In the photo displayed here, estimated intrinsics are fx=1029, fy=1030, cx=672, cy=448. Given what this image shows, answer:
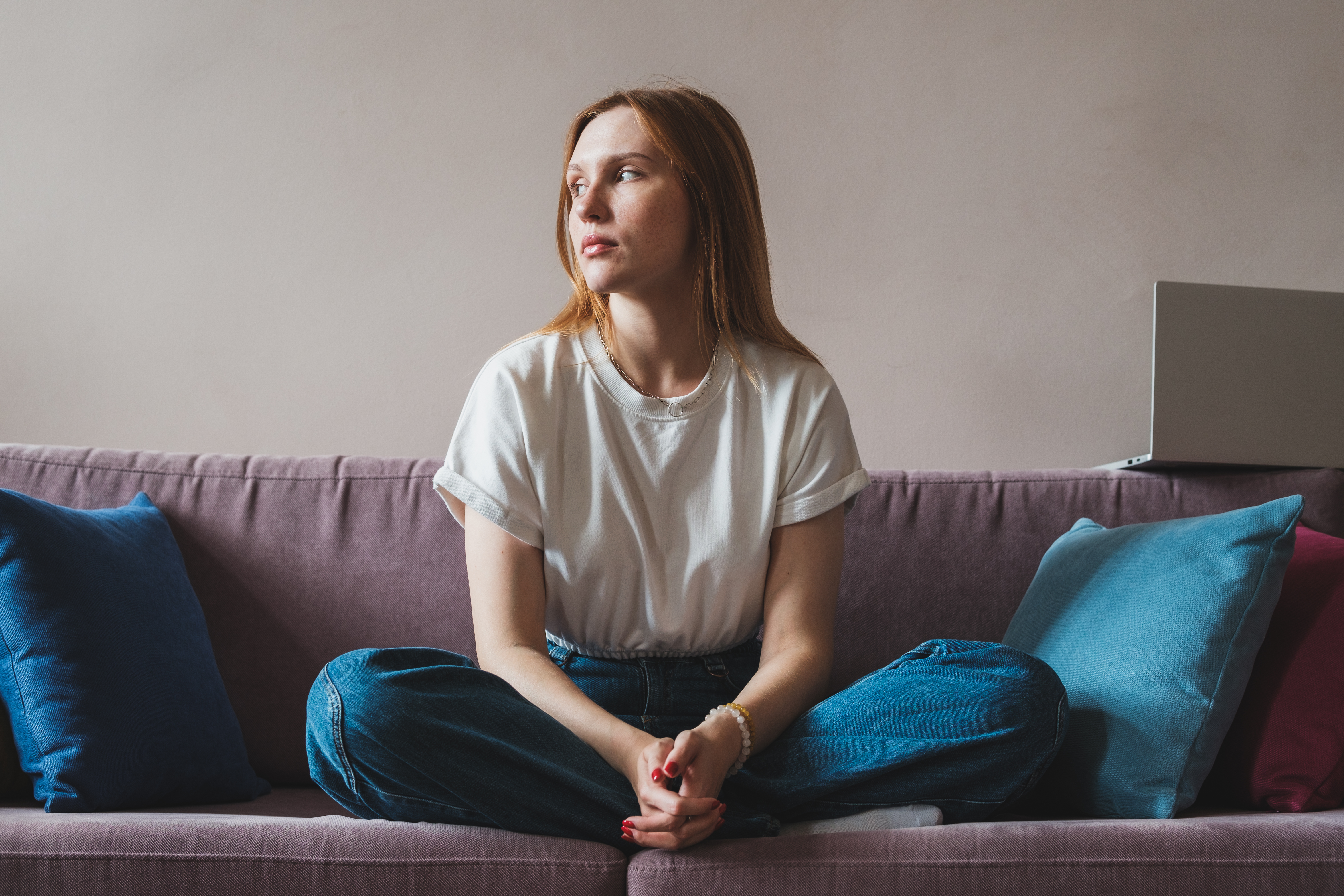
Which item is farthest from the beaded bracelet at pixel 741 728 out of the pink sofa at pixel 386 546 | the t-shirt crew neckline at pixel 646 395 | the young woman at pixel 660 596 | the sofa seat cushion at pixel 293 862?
the t-shirt crew neckline at pixel 646 395

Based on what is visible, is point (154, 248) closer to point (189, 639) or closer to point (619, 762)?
point (189, 639)

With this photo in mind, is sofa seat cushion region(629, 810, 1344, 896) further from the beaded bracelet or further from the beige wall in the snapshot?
the beige wall

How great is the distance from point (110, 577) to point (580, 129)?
796 mm

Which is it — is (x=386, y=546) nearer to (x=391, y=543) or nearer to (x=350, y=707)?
(x=391, y=543)

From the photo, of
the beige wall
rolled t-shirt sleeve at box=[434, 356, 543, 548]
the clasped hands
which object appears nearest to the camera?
the clasped hands

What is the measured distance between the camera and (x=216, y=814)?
1085 millimetres

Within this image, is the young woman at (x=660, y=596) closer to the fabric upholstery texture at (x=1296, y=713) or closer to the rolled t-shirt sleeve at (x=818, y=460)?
the rolled t-shirt sleeve at (x=818, y=460)

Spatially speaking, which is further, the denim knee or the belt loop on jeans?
the belt loop on jeans

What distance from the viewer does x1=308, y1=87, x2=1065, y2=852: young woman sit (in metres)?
0.94

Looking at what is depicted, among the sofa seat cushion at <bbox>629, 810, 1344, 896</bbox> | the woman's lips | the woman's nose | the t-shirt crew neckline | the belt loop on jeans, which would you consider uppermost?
the woman's nose

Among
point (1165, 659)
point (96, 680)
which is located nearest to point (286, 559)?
point (96, 680)

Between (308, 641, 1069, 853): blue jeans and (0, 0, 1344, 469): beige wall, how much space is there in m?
0.88

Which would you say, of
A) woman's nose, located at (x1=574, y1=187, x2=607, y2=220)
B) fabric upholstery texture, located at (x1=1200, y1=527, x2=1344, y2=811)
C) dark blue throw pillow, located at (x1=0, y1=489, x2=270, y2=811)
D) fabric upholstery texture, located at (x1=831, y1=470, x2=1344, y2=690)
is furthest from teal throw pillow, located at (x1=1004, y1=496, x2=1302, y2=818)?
dark blue throw pillow, located at (x1=0, y1=489, x2=270, y2=811)

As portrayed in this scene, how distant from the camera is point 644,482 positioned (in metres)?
1.28
